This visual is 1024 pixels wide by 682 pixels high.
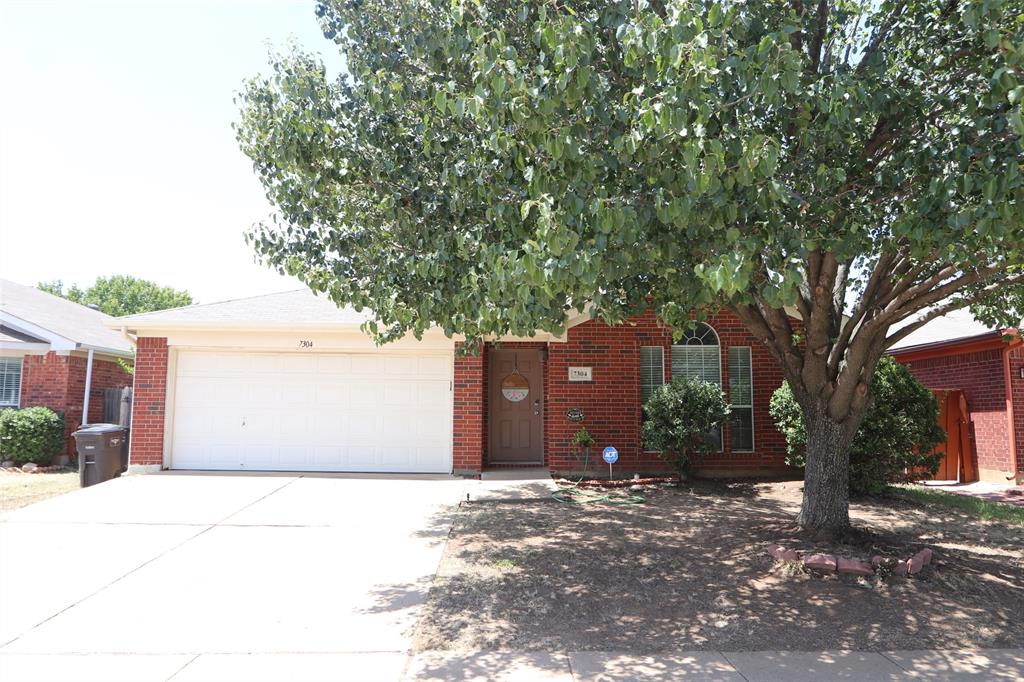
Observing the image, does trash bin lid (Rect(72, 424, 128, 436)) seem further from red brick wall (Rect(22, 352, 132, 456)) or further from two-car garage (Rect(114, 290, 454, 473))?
red brick wall (Rect(22, 352, 132, 456))

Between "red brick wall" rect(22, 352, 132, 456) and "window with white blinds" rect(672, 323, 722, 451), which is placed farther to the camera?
"red brick wall" rect(22, 352, 132, 456)

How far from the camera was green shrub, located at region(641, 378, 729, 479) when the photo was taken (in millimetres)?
10523

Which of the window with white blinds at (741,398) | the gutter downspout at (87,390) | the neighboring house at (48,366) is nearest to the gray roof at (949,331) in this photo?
the window with white blinds at (741,398)

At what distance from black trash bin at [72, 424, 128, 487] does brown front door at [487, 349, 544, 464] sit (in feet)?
21.5

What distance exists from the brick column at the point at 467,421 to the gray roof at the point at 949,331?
7916 mm

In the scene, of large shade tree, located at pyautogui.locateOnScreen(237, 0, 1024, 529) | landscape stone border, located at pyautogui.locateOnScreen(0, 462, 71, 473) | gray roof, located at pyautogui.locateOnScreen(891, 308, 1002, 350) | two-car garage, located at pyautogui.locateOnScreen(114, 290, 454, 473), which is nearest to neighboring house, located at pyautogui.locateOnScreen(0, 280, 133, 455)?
landscape stone border, located at pyautogui.locateOnScreen(0, 462, 71, 473)

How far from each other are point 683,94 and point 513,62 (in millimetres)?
1082

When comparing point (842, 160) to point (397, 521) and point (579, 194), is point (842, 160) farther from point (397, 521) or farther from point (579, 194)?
point (397, 521)

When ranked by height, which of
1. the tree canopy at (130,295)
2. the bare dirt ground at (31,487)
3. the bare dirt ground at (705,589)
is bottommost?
the bare dirt ground at (705,589)

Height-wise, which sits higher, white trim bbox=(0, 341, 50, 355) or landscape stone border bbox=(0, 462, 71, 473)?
white trim bbox=(0, 341, 50, 355)

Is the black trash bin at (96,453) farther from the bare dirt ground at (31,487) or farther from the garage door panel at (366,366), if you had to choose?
the garage door panel at (366,366)

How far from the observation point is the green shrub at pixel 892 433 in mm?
9547

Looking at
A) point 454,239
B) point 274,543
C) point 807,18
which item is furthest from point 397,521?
point 807,18

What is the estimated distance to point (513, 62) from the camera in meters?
4.12
